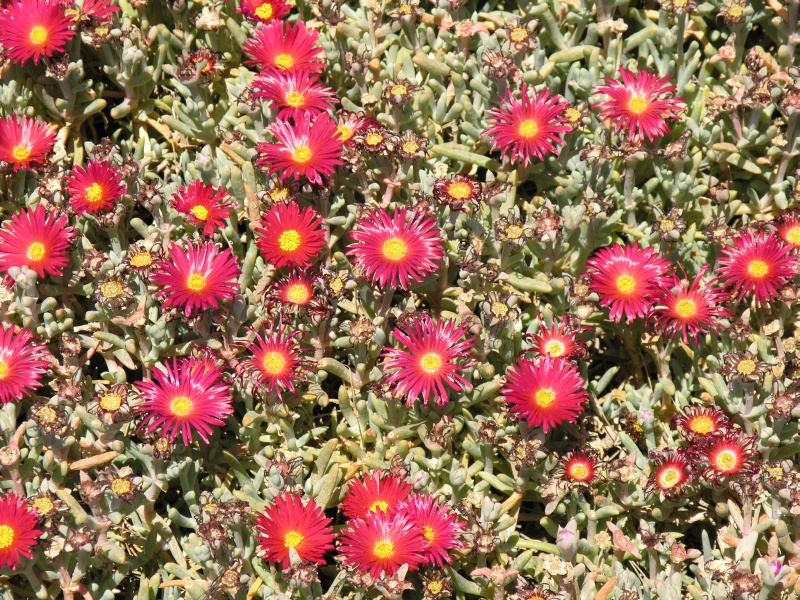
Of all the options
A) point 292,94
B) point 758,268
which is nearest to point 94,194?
point 292,94

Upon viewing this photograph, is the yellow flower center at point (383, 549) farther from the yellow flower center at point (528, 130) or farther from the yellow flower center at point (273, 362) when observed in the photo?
A: the yellow flower center at point (528, 130)

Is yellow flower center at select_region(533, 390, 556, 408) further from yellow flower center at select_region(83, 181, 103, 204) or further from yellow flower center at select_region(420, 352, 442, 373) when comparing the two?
yellow flower center at select_region(83, 181, 103, 204)

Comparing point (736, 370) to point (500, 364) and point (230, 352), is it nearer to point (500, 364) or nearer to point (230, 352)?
point (500, 364)

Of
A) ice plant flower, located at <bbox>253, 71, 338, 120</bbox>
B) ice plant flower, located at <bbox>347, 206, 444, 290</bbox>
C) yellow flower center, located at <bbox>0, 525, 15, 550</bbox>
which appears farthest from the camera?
ice plant flower, located at <bbox>253, 71, 338, 120</bbox>

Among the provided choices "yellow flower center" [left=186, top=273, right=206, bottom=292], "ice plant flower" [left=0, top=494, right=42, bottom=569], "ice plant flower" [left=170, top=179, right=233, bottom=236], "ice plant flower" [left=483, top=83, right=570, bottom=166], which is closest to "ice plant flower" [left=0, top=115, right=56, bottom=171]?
"ice plant flower" [left=170, top=179, right=233, bottom=236]

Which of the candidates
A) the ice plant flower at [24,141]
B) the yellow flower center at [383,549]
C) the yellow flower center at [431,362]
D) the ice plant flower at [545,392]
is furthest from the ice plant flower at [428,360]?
the ice plant flower at [24,141]

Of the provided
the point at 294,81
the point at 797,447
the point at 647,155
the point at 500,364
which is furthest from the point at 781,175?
the point at 294,81

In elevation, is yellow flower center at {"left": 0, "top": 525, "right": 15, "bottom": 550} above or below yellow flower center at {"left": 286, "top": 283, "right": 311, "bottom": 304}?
below
